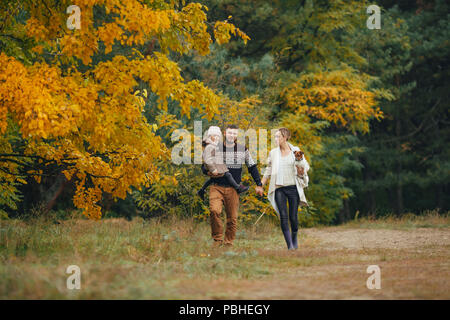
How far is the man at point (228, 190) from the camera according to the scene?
30.3 ft

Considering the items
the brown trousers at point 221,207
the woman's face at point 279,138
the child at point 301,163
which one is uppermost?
the woman's face at point 279,138

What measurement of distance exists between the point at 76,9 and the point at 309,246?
5547 millimetres

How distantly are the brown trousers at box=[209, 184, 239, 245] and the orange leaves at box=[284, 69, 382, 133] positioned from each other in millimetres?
10890

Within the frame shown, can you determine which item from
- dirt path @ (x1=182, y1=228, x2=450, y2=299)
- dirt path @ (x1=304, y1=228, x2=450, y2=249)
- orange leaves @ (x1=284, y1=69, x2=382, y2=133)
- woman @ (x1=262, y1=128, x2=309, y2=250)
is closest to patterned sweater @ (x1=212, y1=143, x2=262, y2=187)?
woman @ (x1=262, y1=128, x2=309, y2=250)

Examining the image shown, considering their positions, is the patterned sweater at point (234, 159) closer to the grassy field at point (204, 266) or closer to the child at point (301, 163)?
the child at point (301, 163)

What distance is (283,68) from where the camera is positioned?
22984 mm

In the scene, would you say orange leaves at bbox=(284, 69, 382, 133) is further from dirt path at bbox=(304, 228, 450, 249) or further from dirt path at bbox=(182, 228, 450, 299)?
dirt path at bbox=(182, 228, 450, 299)

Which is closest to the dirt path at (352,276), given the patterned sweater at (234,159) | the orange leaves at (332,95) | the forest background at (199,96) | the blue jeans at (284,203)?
the blue jeans at (284,203)

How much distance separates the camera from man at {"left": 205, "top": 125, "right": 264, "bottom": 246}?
923cm

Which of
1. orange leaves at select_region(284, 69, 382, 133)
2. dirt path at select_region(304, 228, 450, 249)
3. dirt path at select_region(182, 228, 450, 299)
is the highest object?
orange leaves at select_region(284, 69, 382, 133)

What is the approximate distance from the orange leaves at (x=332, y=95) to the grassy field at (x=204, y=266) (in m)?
8.54
